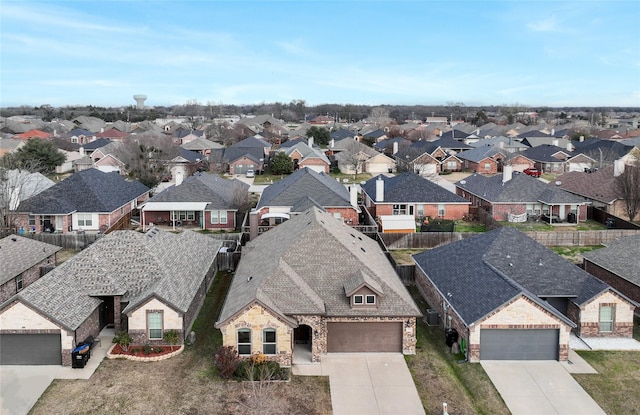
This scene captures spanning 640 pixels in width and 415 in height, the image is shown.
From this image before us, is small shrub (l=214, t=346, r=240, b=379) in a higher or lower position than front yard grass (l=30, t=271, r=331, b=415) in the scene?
higher

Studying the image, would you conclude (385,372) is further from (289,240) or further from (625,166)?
(625,166)

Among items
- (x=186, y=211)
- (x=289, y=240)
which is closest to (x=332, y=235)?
(x=289, y=240)

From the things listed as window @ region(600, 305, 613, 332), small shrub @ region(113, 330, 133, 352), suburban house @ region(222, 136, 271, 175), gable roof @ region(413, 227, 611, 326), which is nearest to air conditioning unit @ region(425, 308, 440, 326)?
gable roof @ region(413, 227, 611, 326)

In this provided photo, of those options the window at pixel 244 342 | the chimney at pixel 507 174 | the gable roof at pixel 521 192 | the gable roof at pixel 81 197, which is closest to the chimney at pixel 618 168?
the gable roof at pixel 521 192

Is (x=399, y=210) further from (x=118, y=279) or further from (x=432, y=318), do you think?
(x=118, y=279)

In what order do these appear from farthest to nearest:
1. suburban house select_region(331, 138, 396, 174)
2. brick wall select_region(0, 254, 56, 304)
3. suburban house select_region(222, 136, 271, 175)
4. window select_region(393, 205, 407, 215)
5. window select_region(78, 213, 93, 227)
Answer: suburban house select_region(331, 138, 396, 174)
suburban house select_region(222, 136, 271, 175)
window select_region(393, 205, 407, 215)
window select_region(78, 213, 93, 227)
brick wall select_region(0, 254, 56, 304)

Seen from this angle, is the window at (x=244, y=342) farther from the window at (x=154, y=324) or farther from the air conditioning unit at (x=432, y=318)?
the air conditioning unit at (x=432, y=318)

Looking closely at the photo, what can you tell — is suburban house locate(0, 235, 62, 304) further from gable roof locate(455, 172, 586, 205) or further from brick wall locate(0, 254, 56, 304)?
gable roof locate(455, 172, 586, 205)

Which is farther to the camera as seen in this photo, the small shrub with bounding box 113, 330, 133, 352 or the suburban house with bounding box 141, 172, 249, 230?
the suburban house with bounding box 141, 172, 249, 230

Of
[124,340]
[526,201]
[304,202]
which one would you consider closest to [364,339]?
[124,340]
